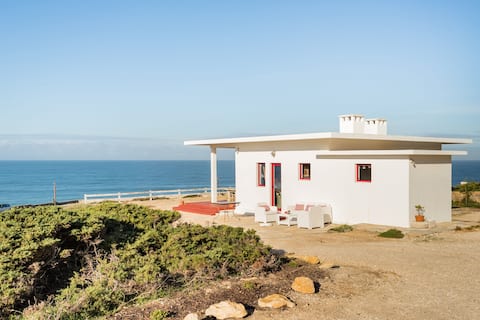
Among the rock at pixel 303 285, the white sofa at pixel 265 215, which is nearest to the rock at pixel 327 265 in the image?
the rock at pixel 303 285

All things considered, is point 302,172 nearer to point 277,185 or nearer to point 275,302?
point 277,185

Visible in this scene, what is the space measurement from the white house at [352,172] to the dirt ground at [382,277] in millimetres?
1222

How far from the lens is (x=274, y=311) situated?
6027mm

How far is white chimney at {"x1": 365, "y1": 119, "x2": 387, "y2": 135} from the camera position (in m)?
16.8

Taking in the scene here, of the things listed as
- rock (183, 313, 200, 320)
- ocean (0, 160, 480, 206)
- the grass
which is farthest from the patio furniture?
ocean (0, 160, 480, 206)

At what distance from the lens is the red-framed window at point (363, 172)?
1449cm

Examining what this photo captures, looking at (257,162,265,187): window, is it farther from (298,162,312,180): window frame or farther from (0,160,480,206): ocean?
(0,160,480,206): ocean

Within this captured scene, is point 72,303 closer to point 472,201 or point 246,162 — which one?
point 246,162

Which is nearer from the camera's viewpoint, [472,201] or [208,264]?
[208,264]

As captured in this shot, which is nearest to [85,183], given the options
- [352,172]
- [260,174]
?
[260,174]

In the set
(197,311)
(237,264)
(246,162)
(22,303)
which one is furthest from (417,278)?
(246,162)

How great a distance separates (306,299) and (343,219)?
8.69 metres

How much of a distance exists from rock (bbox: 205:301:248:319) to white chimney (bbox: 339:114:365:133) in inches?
468

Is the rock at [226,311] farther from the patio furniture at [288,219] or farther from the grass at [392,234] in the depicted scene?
the patio furniture at [288,219]
